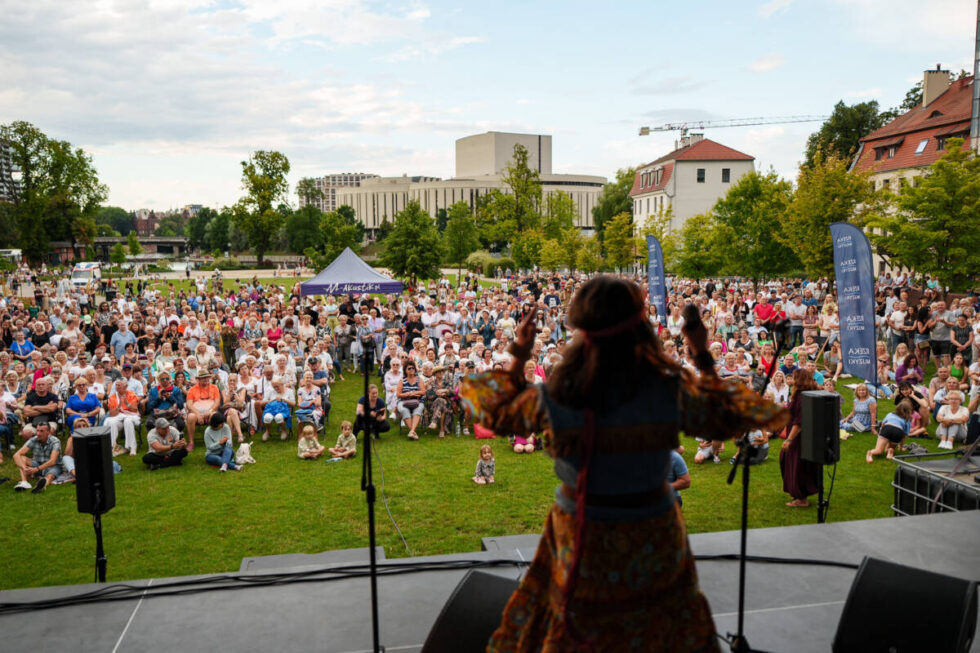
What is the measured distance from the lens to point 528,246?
44.4 m

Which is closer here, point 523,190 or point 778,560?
point 778,560

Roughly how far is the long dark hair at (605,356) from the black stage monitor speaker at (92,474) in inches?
171

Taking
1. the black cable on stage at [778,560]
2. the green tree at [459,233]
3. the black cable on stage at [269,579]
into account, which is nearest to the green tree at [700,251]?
the green tree at [459,233]

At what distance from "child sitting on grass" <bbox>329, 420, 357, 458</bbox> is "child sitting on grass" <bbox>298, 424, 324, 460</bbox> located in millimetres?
191

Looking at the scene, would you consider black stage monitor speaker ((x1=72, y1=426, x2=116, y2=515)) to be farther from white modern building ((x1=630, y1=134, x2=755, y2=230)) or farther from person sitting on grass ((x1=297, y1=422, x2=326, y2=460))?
white modern building ((x1=630, y1=134, x2=755, y2=230))

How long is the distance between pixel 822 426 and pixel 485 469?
3.97m

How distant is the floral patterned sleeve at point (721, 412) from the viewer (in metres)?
2.16

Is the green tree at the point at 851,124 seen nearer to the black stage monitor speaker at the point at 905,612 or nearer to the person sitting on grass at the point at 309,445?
the person sitting on grass at the point at 309,445

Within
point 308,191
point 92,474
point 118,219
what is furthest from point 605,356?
point 118,219

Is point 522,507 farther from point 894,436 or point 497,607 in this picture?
point 894,436

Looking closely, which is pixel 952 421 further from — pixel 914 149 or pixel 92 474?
pixel 914 149

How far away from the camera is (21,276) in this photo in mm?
40688

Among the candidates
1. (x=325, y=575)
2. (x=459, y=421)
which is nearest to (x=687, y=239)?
(x=459, y=421)

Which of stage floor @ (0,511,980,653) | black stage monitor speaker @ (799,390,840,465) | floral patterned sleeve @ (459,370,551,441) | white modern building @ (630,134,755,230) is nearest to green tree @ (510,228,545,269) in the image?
white modern building @ (630,134,755,230)
